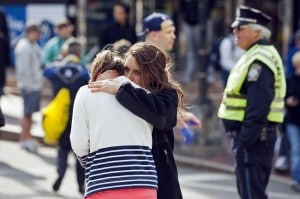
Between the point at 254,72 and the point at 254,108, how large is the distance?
29cm

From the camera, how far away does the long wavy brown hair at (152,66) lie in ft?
17.2

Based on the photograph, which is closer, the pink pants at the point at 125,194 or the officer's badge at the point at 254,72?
the pink pants at the point at 125,194

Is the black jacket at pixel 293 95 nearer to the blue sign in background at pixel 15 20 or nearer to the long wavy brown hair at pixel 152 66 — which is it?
the long wavy brown hair at pixel 152 66

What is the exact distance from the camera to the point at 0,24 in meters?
16.2

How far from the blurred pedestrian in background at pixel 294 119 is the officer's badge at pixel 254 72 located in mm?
3405

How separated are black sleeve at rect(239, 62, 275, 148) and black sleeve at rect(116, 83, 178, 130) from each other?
1.63 m

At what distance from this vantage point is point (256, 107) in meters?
6.83

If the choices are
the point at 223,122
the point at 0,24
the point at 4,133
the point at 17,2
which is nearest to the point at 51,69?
the point at 223,122

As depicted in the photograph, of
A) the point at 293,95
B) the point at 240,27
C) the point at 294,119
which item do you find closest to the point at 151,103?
the point at 240,27

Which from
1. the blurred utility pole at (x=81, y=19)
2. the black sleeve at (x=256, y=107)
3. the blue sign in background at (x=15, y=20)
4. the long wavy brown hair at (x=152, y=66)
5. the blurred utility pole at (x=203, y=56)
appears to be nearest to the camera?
the long wavy brown hair at (x=152, y=66)

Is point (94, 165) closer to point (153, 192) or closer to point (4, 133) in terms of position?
point (153, 192)

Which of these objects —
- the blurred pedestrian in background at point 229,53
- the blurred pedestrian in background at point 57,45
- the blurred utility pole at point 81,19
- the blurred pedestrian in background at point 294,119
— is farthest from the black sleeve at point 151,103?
the blurred utility pole at point 81,19

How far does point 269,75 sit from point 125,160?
7.40ft

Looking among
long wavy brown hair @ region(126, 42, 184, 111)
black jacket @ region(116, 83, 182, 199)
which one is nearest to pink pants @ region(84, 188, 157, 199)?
black jacket @ region(116, 83, 182, 199)
